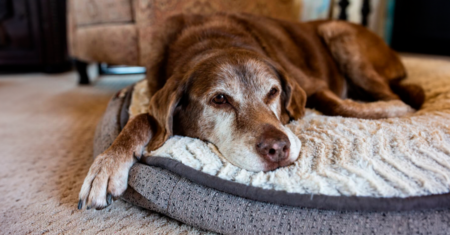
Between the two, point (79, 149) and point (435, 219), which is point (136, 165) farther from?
point (435, 219)

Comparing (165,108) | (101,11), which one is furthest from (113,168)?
(101,11)

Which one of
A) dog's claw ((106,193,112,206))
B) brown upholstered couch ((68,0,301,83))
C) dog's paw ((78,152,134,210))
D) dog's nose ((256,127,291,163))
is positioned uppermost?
brown upholstered couch ((68,0,301,83))

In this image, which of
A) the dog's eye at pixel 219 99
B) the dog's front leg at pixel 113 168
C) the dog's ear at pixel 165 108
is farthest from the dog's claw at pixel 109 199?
the dog's eye at pixel 219 99

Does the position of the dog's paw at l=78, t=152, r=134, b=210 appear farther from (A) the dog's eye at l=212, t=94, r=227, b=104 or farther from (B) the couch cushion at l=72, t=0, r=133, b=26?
(B) the couch cushion at l=72, t=0, r=133, b=26

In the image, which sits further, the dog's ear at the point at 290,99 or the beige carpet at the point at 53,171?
the dog's ear at the point at 290,99

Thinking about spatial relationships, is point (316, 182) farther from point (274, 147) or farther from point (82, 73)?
point (82, 73)

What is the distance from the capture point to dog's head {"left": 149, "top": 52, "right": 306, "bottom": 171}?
4.47 ft

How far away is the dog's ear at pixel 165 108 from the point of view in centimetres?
151

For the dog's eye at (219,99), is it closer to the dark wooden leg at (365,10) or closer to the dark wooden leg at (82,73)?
the dark wooden leg at (82,73)

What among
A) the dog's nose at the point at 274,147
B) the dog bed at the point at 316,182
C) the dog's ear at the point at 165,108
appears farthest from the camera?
the dog's ear at the point at 165,108

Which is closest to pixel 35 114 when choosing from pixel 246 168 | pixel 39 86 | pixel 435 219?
pixel 39 86

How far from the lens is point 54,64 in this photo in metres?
5.89

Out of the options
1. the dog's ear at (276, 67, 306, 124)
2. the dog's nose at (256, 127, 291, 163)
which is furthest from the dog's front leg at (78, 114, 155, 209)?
the dog's ear at (276, 67, 306, 124)

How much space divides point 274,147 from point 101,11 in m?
2.93
